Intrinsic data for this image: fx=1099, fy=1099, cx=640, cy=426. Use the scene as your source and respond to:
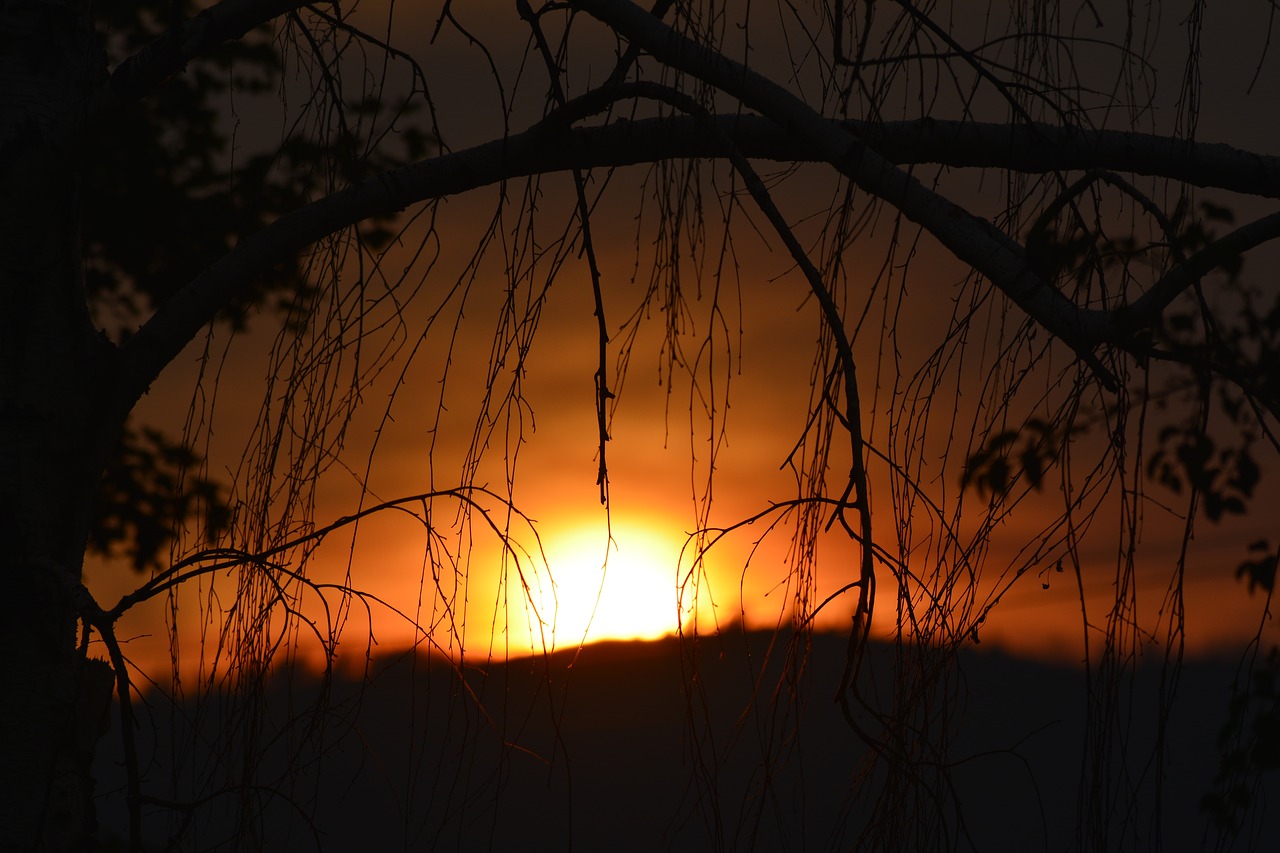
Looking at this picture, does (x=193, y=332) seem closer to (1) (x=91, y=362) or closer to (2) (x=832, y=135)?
(1) (x=91, y=362)

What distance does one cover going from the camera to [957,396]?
2170 mm

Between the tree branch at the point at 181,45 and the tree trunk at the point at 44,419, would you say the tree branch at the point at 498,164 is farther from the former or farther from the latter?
the tree branch at the point at 181,45

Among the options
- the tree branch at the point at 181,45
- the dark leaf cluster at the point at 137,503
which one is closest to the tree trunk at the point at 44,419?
the tree branch at the point at 181,45

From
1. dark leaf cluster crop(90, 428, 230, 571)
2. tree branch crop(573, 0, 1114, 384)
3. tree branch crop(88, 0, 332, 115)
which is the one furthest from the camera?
dark leaf cluster crop(90, 428, 230, 571)

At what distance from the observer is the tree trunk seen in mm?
2232

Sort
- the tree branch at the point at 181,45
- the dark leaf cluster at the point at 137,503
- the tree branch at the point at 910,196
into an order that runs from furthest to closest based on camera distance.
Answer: the dark leaf cluster at the point at 137,503, the tree branch at the point at 181,45, the tree branch at the point at 910,196

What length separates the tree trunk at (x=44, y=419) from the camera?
7.32ft

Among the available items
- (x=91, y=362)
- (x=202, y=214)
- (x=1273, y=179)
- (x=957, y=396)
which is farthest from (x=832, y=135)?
(x=202, y=214)

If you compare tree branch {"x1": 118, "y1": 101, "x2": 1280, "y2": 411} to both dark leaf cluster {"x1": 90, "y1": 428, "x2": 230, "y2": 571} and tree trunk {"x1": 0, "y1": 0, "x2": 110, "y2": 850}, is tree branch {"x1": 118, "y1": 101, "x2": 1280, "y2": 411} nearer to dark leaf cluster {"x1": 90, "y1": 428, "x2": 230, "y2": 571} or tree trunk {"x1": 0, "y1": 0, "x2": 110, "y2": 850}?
tree trunk {"x1": 0, "y1": 0, "x2": 110, "y2": 850}

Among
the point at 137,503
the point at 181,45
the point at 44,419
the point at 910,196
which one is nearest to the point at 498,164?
the point at 181,45

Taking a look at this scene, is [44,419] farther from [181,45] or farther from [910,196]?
[910,196]

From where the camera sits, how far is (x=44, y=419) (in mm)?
2336

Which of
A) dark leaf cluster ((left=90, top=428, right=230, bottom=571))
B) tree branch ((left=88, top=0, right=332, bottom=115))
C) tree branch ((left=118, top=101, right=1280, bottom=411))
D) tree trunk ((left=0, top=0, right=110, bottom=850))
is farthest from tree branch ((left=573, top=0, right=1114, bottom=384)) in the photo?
dark leaf cluster ((left=90, top=428, right=230, bottom=571))

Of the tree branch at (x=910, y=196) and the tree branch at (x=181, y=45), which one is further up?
the tree branch at (x=181, y=45)
